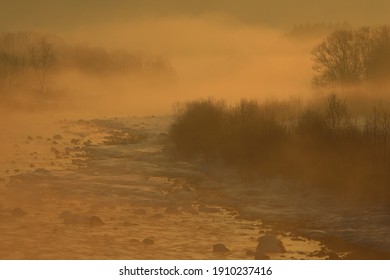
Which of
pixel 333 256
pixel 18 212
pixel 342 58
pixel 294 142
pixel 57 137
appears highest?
pixel 342 58

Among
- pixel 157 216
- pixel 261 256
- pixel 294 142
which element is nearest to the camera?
pixel 261 256

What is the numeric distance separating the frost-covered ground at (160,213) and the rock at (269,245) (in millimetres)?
81

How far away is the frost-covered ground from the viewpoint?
9117 mm

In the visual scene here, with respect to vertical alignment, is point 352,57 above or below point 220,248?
above

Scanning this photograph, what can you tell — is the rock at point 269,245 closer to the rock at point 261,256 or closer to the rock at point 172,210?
the rock at point 261,256

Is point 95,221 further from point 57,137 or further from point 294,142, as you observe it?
point 57,137

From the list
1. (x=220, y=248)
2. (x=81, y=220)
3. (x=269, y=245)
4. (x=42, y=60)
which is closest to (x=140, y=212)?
(x=81, y=220)

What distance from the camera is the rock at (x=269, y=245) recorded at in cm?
889

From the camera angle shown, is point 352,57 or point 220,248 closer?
point 220,248

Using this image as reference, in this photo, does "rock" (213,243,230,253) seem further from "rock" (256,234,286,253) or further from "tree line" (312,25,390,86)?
"tree line" (312,25,390,86)

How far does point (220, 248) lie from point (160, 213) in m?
2.56

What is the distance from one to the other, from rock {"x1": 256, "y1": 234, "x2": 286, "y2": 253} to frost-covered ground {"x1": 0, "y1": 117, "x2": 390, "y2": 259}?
0.08m

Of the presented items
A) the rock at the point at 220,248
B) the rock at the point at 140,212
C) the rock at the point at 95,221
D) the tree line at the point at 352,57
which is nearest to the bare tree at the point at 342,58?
the tree line at the point at 352,57

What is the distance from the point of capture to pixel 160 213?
1142 centimetres
